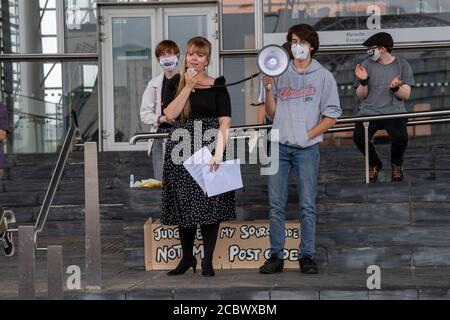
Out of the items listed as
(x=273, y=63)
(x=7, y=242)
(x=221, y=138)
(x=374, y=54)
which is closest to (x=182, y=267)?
(x=221, y=138)

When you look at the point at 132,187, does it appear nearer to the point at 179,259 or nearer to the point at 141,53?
the point at 179,259

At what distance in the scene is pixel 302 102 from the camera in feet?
28.7

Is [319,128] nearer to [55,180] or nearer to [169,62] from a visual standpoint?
[169,62]

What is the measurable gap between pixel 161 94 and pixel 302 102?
1.46 metres

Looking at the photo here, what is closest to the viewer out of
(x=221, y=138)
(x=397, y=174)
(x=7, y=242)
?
(x=221, y=138)

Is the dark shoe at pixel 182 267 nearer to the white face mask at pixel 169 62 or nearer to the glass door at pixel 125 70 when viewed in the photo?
the white face mask at pixel 169 62

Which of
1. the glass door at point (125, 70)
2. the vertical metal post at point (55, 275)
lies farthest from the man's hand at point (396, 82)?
the glass door at point (125, 70)

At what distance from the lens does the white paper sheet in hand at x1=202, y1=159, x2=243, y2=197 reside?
854 cm

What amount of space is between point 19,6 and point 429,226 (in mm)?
Result: 8803

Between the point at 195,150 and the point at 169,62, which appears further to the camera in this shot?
the point at 169,62

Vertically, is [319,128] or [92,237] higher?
[319,128]
